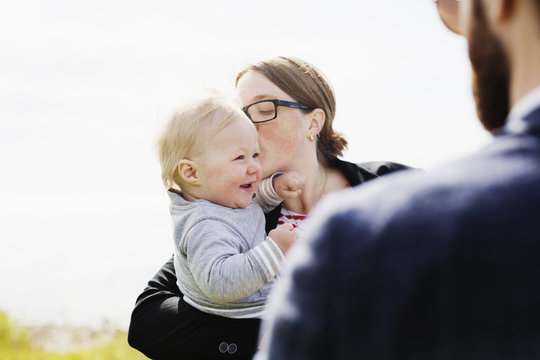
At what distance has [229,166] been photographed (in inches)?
110

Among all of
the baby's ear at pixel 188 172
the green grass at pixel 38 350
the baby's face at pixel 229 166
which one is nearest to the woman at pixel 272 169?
the baby's face at pixel 229 166

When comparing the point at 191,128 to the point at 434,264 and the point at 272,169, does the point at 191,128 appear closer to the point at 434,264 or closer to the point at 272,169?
the point at 272,169

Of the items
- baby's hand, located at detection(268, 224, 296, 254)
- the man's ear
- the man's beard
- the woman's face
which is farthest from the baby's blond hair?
the man's beard

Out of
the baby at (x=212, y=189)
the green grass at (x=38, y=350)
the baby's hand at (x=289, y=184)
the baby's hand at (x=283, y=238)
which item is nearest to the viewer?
the baby's hand at (x=283, y=238)

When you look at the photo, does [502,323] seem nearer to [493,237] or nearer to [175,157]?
[493,237]

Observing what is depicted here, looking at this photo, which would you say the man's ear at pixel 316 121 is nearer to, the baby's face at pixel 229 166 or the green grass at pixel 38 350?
the baby's face at pixel 229 166

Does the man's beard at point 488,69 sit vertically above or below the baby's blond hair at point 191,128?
above

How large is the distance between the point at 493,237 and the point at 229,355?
2.15 metres

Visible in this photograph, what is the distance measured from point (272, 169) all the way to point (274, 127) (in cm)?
24

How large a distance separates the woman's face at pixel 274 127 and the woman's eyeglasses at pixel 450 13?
1.34m

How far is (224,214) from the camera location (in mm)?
2742

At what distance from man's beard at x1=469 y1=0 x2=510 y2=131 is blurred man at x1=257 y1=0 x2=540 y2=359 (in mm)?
71

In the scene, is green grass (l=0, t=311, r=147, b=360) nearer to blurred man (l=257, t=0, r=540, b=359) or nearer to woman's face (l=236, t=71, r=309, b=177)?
woman's face (l=236, t=71, r=309, b=177)

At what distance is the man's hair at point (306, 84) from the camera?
11.2ft
